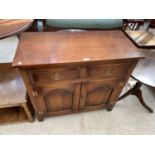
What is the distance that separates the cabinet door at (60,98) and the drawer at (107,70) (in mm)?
153

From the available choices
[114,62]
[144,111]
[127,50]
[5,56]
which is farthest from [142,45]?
[5,56]

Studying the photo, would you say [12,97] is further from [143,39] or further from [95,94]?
[143,39]

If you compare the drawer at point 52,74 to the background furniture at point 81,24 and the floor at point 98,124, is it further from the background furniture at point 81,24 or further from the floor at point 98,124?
the background furniture at point 81,24

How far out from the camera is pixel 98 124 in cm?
136

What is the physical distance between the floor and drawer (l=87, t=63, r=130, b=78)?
0.60m

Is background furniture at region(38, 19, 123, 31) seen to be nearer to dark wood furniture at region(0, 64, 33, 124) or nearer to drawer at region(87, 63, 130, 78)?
dark wood furniture at region(0, 64, 33, 124)

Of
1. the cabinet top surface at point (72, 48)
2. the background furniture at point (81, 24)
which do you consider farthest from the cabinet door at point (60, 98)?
the background furniture at point (81, 24)

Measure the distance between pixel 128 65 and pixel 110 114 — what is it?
27.0 inches

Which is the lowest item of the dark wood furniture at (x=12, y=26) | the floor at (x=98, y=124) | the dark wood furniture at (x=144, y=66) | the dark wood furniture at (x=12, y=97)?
the floor at (x=98, y=124)

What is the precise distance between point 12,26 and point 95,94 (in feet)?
2.64

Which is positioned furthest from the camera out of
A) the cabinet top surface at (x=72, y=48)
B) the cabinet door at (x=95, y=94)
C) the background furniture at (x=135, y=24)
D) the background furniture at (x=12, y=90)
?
the background furniture at (x=135, y=24)

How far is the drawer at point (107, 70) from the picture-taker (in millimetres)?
901

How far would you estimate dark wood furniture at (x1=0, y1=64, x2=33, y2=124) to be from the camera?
1.10 metres
